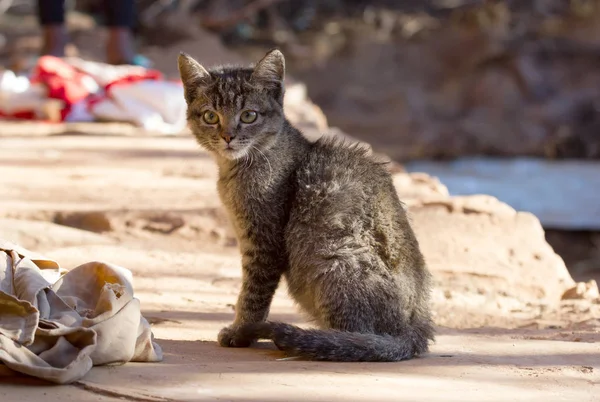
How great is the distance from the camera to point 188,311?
14.4 feet

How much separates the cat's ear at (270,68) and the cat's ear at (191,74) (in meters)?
0.23

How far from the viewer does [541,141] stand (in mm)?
15305

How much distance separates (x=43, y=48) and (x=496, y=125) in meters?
7.95

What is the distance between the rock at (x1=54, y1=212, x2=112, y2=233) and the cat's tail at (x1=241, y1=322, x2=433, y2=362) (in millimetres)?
2322

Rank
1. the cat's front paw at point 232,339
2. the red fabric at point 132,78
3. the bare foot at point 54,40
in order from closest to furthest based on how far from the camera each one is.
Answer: the cat's front paw at point 232,339 < the red fabric at point 132,78 < the bare foot at point 54,40

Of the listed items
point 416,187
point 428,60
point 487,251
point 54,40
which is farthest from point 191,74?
point 428,60

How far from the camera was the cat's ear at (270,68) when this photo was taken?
4.03 metres

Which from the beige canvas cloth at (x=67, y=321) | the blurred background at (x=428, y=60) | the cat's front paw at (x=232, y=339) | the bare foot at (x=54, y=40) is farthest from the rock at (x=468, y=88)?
the beige canvas cloth at (x=67, y=321)

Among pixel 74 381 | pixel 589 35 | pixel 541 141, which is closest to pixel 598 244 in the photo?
pixel 541 141

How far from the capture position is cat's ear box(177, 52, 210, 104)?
4.07m

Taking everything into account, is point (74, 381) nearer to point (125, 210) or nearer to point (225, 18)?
point (125, 210)

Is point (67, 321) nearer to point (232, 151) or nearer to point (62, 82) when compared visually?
point (232, 151)

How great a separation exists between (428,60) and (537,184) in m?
4.64

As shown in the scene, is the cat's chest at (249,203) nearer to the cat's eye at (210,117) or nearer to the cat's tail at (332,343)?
the cat's eye at (210,117)
